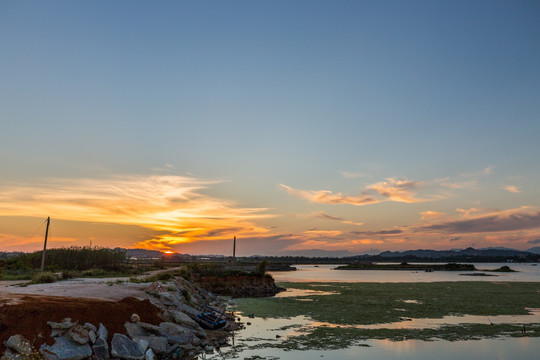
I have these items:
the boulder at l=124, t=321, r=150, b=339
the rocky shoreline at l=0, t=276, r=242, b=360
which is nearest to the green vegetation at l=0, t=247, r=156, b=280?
the rocky shoreline at l=0, t=276, r=242, b=360

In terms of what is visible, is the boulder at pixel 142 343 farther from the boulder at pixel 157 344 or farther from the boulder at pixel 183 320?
the boulder at pixel 183 320

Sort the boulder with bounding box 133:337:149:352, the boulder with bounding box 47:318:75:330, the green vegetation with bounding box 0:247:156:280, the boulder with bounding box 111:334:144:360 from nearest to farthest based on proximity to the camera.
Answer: the boulder with bounding box 47:318:75:330
the boulder with bounding box 111:334:144:360
the boulder with bounding box 133:337:149:352
the green vegetation with bounding box 0:247:156:280

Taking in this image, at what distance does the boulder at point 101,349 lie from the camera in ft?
54.1

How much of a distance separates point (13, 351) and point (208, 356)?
28.0 ft

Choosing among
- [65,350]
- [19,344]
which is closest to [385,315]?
[65,350]

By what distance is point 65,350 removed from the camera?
52.1 ft

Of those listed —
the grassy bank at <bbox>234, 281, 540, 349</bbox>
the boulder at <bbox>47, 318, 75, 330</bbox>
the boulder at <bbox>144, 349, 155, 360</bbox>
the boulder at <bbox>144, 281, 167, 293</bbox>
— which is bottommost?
the grassy bank at <bbox>234, 281, 540, 349</bbox>

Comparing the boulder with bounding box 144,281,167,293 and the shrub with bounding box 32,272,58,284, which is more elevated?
the shrub with bounding box 32,272,58,284

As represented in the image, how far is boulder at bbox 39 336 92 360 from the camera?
50.8 ft

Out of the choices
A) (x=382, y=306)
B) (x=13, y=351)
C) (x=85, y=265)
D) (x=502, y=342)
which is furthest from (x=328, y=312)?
(x=85, y=265)

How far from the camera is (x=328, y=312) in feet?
109

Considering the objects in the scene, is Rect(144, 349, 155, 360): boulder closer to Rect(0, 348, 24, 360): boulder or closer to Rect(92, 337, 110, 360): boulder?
Rect(92, 337, 110, 360): boulder

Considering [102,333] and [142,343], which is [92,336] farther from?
[142,343]

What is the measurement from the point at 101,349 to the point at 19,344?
3180mm
